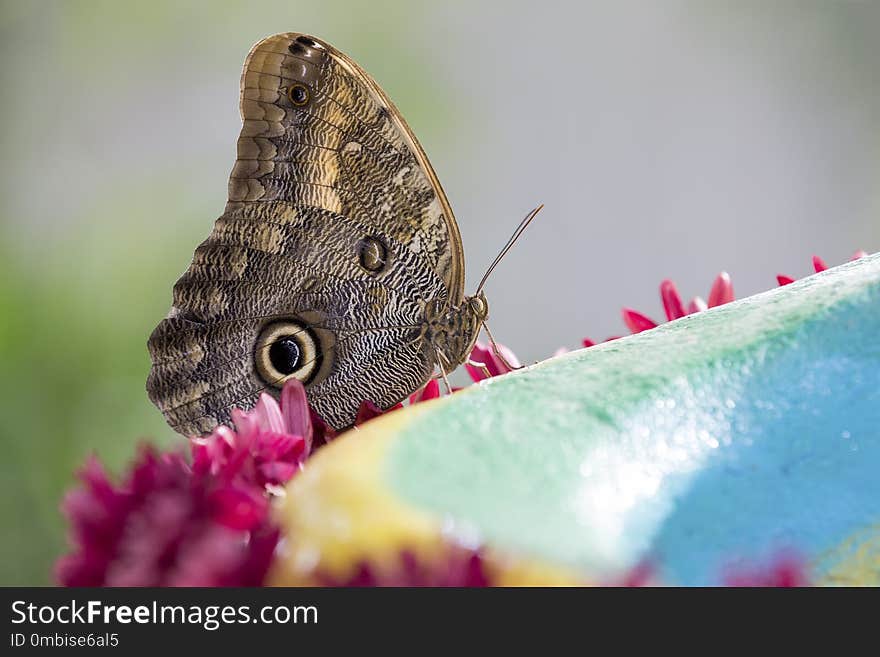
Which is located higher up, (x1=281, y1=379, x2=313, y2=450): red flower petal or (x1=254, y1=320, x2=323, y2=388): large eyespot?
(x1=281, y1=379, x2=313, y2=450): red flower petal

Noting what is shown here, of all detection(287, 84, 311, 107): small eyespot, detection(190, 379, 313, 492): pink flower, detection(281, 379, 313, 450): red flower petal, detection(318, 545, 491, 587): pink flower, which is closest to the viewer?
detection(318, 545, 491, 587): pink flower

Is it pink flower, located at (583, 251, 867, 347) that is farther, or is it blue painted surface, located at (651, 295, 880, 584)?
pink flower, located at (583, 251, 867, 347)

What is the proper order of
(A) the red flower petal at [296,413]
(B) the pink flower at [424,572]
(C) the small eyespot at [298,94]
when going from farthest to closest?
(C) the small eyespot at [298,94], (A) the red flower petal at [296,413], (B) the pink flower at [424,572]

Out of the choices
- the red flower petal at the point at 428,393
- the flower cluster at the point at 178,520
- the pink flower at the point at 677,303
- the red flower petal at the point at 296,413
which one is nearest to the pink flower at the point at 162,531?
the flower cluster at the point at 178,520

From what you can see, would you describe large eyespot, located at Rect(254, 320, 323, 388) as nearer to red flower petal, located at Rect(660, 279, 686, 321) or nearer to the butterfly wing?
the butterfly wing

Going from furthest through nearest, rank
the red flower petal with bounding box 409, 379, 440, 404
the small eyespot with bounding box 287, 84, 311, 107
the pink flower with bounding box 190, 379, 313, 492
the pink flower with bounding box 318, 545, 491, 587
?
1. the small eyespot with bounding box 287, 84, 311, 107
2. the red flower petal with bounding box 409, 379, 440, 404
3. the pink flower with bounding box 190, 379, 313, 492
4. the pink flower with bounding box 318, 545, 491, 587

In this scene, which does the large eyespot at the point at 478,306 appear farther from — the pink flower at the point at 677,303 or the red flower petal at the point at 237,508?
the red flower petal at the point at 237,508

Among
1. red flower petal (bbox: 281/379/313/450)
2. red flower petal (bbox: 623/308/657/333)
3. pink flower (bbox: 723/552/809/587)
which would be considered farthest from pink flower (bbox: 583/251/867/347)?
pink flower (bbox: 723/552/809/587)
